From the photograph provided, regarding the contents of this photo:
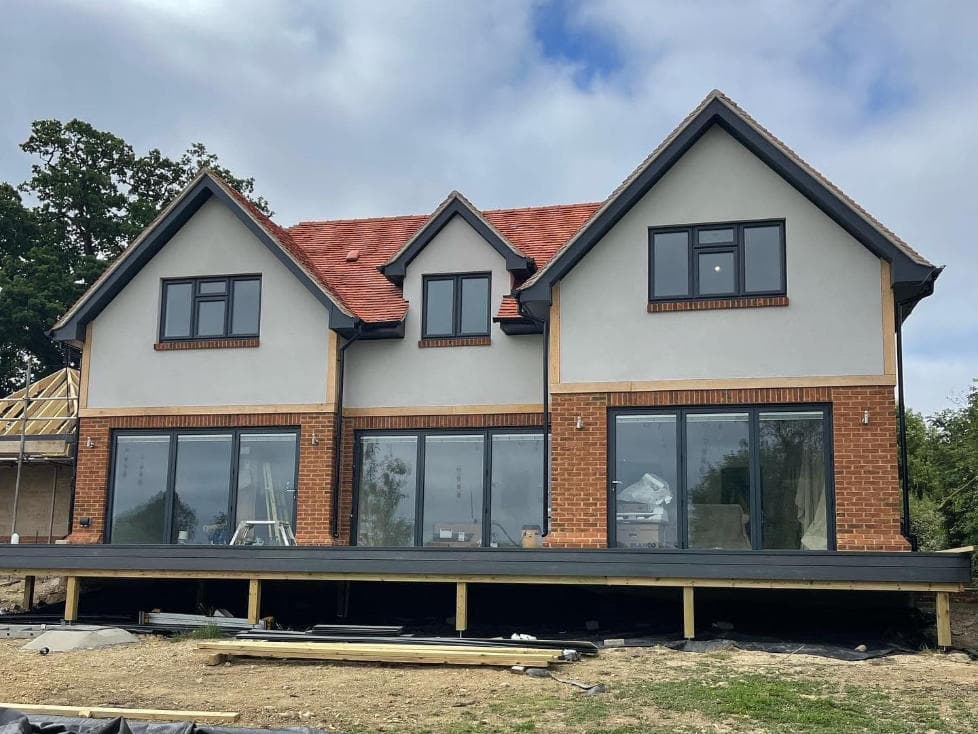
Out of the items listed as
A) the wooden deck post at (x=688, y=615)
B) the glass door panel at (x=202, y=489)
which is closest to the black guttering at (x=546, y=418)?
the wooden deck post at (x=688, y=615)

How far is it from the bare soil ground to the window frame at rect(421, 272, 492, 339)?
6457 millimetres

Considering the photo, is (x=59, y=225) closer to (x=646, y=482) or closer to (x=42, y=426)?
(x=42, y=426)

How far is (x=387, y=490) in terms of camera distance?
704 inches

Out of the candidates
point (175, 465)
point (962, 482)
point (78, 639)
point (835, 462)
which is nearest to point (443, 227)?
point (175, 465)

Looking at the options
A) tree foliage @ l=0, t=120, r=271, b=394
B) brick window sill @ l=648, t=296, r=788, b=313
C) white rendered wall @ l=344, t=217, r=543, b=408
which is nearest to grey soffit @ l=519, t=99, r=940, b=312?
brick window sill @ l=648, t=296, r=788, b=313

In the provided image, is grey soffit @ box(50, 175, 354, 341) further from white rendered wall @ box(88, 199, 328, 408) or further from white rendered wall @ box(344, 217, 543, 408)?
white rendered wall @ box(344, 217, 543, 408)

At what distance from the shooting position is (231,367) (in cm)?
1823

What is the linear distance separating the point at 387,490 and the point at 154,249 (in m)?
5.65

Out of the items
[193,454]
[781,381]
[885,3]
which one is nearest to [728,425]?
[781,381]

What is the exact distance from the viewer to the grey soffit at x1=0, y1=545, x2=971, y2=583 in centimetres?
1376

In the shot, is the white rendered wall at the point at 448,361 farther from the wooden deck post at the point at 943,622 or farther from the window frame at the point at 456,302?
the wooden deck post at the point at 943,622

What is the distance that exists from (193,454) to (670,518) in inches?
307

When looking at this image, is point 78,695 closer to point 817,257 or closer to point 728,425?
point 728,425

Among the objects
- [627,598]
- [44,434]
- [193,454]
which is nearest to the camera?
[627,598]
